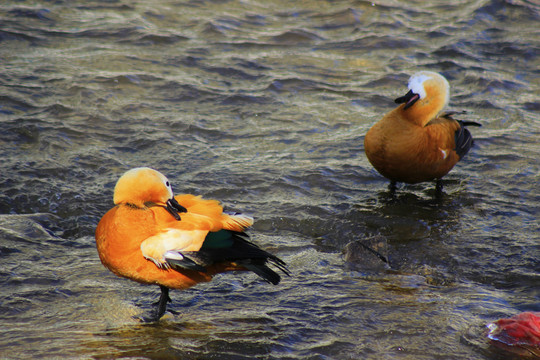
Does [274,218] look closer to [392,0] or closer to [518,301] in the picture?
[518,301]

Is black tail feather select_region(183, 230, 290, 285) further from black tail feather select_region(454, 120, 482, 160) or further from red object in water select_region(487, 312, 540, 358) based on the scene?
black tail feather select_region(454, 120, 482, 160)

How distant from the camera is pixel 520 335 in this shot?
3.96 metres

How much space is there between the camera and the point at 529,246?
561 centimetres

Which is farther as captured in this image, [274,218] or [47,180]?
[47,180]

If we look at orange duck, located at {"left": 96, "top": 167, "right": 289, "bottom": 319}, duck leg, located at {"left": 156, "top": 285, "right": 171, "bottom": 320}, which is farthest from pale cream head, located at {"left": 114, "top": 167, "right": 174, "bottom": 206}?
duck leg, located at {"left": 156, "top": 285, "right": 171, "bottom": 320}

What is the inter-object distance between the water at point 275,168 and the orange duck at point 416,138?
15.8 inches

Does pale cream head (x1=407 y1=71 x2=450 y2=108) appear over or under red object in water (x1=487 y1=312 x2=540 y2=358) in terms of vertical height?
over

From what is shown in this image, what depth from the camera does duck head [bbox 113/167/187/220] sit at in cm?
416

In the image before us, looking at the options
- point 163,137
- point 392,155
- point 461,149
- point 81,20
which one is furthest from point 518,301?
point 81,20

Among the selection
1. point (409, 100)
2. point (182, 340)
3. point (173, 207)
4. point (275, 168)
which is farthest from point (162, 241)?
point (409, 100)

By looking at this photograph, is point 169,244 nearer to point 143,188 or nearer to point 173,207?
point 173,207

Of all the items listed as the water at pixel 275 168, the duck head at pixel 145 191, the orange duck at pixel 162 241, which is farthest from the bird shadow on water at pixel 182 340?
the duck head at pixel 145 191

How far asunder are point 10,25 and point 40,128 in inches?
143

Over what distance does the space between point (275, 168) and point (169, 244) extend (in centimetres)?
317
